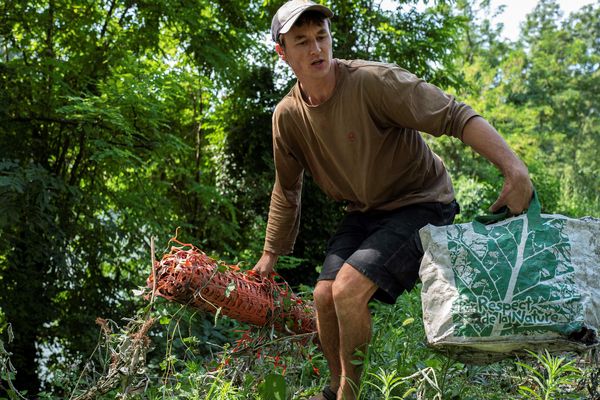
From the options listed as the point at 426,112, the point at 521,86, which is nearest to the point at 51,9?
the point at 426,112

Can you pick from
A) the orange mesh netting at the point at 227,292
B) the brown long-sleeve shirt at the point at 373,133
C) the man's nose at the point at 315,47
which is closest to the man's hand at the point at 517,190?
the brown long-sleeve shirt at the point at 373,133

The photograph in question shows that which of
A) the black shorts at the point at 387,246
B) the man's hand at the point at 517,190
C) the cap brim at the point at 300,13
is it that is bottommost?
the black shorts at the point at 387,246

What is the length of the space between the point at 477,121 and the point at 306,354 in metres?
1.80

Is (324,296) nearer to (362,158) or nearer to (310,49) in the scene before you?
(362,158)

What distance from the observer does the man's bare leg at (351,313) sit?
3064 mm

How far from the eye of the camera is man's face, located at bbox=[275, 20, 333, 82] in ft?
10.7

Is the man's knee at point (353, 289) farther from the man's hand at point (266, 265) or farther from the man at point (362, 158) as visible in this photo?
the man's hand at point (266, 265)

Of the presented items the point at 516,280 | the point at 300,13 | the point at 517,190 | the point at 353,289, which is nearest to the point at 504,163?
the point at 517,190

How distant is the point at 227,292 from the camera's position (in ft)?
11.5

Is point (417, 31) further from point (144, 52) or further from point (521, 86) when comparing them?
point (521, 86)

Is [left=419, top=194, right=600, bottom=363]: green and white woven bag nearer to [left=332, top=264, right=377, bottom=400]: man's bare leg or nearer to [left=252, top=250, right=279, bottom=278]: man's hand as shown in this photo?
[left=332, top=264, right=377, bottom=400]: man's bare leg

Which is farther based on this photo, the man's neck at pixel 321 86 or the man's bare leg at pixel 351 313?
the man's neck at pixel 321 86

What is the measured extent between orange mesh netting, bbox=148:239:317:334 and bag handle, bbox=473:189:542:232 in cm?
124

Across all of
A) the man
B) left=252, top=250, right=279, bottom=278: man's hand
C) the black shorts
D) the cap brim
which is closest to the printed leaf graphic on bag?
the man
